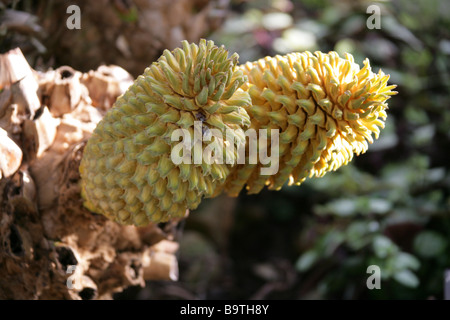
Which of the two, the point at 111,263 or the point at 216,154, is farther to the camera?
the point at 111,263

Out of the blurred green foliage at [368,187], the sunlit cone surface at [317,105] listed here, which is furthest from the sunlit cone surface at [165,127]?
the blurred green foliage at [368,187]

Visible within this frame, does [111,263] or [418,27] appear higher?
[418,27]

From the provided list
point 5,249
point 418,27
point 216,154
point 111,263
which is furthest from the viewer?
point 418,27

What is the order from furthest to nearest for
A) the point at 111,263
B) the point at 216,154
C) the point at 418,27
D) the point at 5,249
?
1. the point at 418,27
2. the point at 111,263
3. the point at 5,249
4. the point at 216,154

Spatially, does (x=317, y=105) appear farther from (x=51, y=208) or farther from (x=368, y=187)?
(x=368, y=187)
